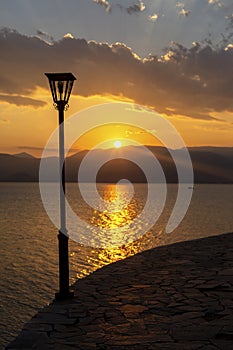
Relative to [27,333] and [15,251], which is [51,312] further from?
[15,251]

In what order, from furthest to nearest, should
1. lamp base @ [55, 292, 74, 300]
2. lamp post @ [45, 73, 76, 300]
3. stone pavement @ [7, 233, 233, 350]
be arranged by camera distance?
lamp post @ [45, 73, 76, 300], lamp base @ [55, 292, 74, 300], stone pavement @ [7, 233, 233, 350]

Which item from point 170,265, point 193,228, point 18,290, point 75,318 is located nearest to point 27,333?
point 75,318

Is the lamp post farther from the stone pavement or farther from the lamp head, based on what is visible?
the stone pavement

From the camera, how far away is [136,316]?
275 inches

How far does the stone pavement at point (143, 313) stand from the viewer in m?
5.85

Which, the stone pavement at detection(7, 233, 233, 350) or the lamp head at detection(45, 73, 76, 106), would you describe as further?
the lamp head at detection(45, 73, 76, 106)

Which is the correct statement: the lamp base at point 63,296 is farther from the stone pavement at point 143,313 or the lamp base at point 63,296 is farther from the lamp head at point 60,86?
the lamp head at point 60,86

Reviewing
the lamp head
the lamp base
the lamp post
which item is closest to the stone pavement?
the lamp base

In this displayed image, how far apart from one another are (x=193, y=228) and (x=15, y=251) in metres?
23.9

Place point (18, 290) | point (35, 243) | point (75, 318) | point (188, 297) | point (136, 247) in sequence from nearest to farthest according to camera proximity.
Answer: point (75, 318), point (188, 297), point (18, 290), point (136, 247), point (35, 243)

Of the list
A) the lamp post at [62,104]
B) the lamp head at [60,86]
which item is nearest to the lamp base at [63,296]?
the lamp post at [62,104]

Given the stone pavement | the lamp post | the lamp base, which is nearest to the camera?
the stone pavement

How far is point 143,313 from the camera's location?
7.14m

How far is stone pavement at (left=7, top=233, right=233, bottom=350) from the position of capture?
5.85 m
